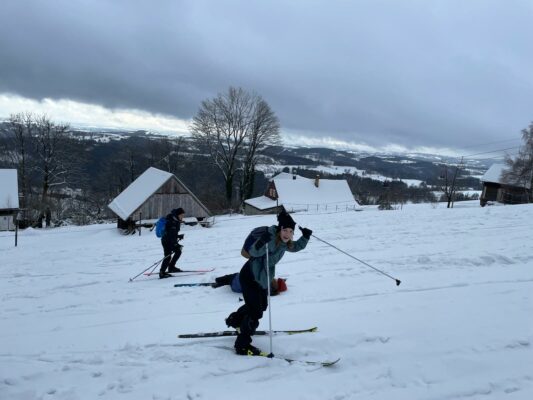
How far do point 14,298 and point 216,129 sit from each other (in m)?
34.8

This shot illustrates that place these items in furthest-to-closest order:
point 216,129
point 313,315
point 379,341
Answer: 1. point 216,129
2. point 313,315
3. point 379,341

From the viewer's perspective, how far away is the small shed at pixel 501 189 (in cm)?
3983

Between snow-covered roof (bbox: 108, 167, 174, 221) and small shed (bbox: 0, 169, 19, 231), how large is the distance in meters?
10.9

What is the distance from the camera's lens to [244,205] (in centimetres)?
4788

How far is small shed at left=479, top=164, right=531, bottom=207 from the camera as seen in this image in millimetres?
39834

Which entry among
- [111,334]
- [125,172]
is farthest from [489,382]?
[125,172]

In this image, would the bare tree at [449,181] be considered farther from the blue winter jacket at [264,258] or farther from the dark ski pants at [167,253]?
the blue winter jacket at [264,258]

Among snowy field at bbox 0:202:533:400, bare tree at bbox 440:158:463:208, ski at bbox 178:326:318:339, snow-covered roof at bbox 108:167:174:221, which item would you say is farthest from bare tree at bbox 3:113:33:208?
bare tree at bbox 440:158:463:208

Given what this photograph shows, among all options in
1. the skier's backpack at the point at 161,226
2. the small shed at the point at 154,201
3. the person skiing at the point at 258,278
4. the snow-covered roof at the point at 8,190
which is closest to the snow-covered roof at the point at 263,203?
the small shed at the point at 154,201

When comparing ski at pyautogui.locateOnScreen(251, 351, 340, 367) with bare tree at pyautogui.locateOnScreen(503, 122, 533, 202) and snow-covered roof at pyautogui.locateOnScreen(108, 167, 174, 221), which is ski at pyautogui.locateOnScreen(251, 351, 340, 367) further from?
bare tree at pyautogui.locateOnScreen(503, 122, 533, 202)

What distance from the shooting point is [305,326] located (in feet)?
18.1

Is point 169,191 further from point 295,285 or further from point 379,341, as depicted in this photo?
point 379,341

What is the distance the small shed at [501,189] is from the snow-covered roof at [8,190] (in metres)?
51.9

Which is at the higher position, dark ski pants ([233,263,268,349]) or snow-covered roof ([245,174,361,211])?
dark ski pants ([233,263,268,349])
